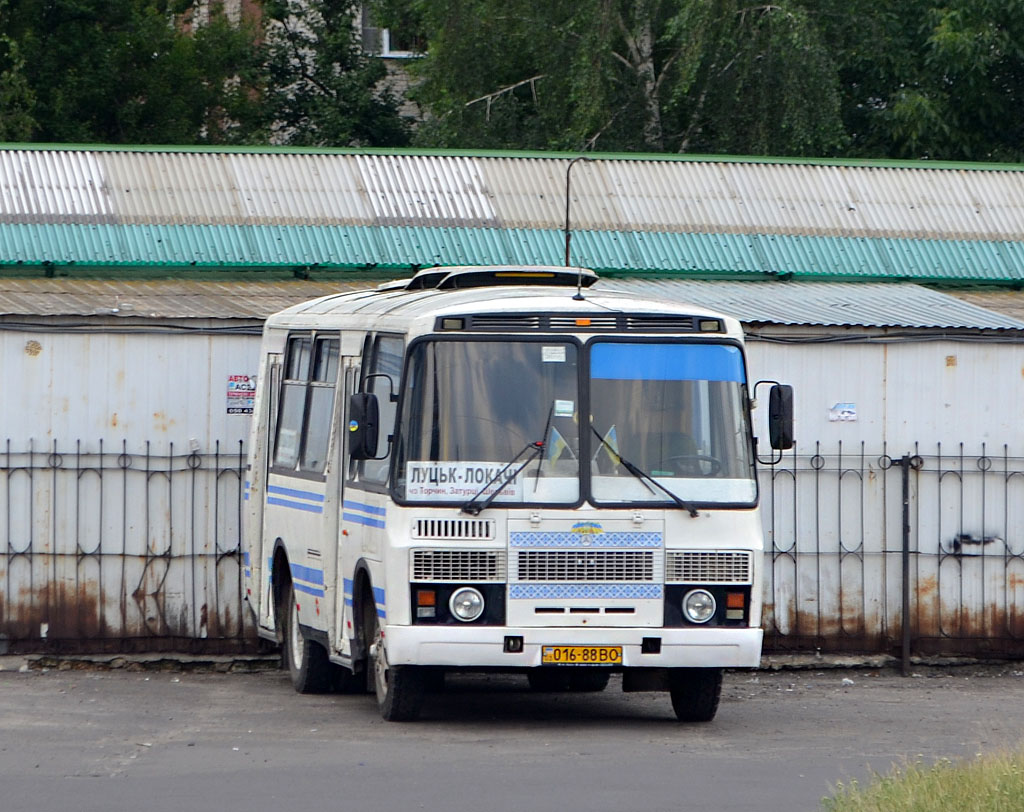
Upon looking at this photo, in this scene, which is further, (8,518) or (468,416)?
(8,518)

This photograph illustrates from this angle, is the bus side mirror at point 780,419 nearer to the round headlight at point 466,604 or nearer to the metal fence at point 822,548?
the round headlight at point 466,604

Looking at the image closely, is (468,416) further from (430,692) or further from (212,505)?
(212,505)

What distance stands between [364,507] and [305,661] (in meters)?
1.95

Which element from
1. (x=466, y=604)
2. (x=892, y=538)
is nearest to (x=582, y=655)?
(x=466, y=604)

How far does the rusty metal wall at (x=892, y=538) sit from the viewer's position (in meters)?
14.0

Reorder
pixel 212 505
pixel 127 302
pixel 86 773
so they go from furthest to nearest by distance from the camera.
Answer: pixel 127 302
pixel 212 505
pixel 86 773

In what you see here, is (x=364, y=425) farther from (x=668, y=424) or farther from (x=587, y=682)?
(x=587, y=682)

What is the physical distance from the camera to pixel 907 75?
31.1 meters

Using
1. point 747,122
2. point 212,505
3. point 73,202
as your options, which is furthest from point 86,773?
point 747,122

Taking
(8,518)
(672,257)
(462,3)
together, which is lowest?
(8,518)

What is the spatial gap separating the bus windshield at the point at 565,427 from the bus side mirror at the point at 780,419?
0.51m

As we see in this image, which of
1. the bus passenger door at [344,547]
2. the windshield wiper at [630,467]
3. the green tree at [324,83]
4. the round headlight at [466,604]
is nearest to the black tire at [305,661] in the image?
the bus passenger door at [344,547]

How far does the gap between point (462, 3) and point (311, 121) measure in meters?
8.74

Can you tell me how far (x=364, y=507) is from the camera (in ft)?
35.7
